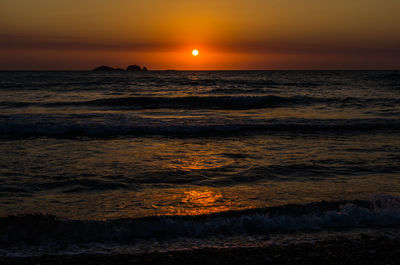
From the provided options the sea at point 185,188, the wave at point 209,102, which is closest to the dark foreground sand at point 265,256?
the sea at point 185,188

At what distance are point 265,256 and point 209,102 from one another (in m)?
22.6

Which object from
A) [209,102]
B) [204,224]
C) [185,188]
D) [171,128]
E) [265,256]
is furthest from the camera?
[209,102]

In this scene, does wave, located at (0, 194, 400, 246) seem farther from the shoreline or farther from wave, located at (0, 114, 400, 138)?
wave, located at (0, 114, 400, 138)

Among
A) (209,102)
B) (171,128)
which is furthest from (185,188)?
(209,102)

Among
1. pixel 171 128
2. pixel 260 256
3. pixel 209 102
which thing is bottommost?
pixel 260 256

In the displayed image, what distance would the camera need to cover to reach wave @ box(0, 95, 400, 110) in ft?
76.6

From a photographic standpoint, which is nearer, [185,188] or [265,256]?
[265,256]

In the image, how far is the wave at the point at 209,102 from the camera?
23.3m

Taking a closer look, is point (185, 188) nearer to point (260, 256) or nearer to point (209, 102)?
point (260, 256)

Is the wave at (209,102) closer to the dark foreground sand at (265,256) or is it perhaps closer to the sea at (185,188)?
the sea at (185,188)

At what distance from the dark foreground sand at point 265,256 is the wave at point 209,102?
19.2m

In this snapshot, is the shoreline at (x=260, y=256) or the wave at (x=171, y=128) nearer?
the shoreline at (x=260, y=256)

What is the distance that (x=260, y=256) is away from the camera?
4.02 metres

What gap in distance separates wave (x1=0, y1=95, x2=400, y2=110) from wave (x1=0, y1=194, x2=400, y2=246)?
18265 mm
